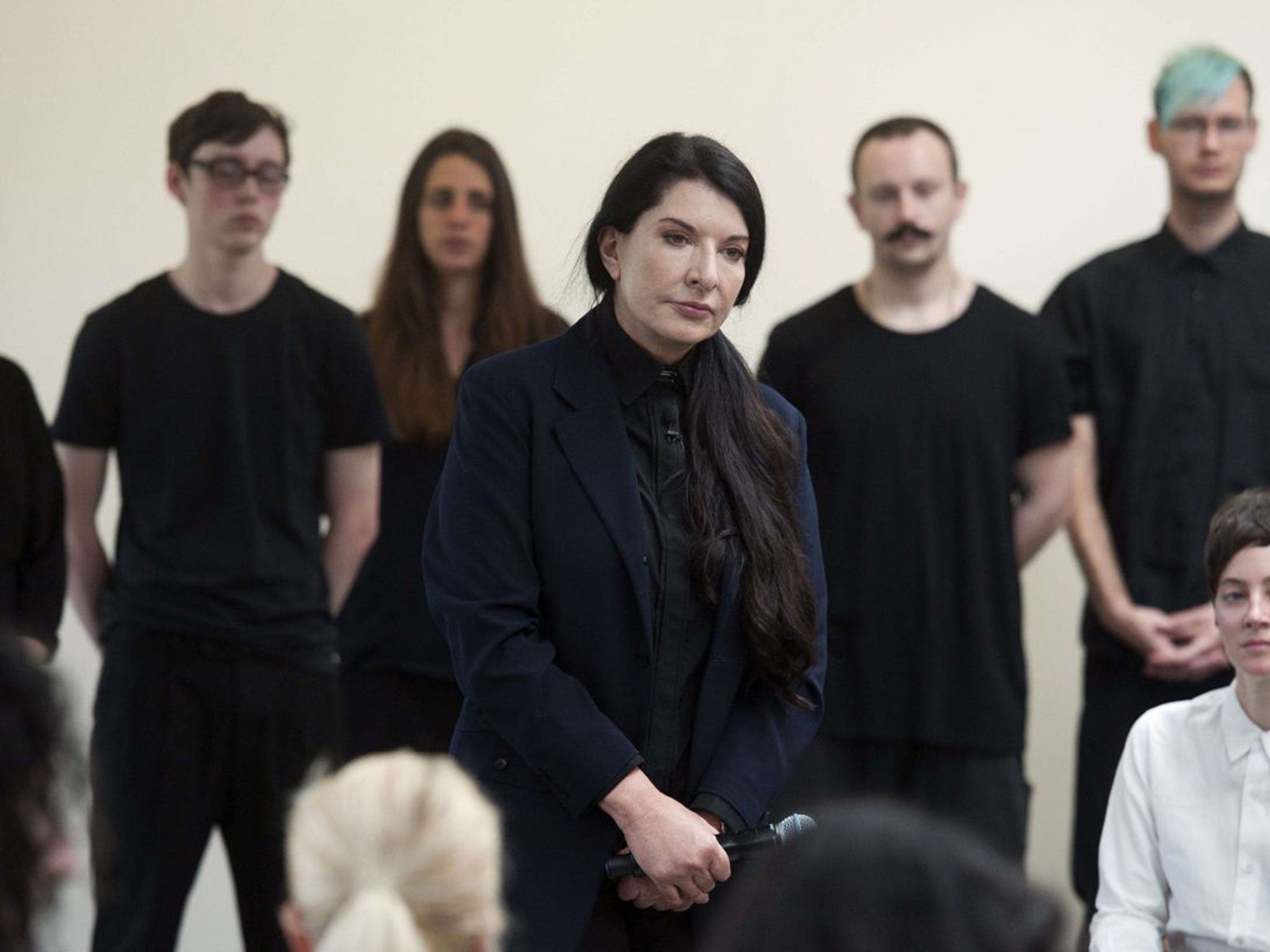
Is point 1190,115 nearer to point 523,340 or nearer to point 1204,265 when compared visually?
point 1204,265

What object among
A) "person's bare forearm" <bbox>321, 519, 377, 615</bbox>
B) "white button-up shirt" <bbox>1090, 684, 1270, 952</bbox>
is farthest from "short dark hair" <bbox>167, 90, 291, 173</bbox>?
"white button-up shirt" <bbox>1090, 684, 1270, 952</bbox>

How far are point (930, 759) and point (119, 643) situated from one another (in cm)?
153

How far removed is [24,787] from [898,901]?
26.2 inches

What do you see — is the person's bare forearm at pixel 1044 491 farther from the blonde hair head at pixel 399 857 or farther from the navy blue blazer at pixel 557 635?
the blonde hair head at pixel 399 857

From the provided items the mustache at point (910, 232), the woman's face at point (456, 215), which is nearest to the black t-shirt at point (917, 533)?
the mustache at point (910, 232)

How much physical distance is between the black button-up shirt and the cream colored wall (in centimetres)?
204

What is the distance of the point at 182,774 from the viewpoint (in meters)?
3.51

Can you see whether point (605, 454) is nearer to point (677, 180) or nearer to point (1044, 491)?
point (677, 180)

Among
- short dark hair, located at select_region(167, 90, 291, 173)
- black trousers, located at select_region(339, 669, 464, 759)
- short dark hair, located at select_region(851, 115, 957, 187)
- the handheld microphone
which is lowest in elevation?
black trousers, located at select_region(339, 669, 464, 759)

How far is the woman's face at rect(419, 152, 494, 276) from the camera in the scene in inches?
157

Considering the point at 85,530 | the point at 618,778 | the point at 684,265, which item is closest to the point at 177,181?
the point at 85,530

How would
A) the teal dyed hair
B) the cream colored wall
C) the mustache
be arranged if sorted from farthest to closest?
the cream colored wall < the teal dyed hair < the mustache

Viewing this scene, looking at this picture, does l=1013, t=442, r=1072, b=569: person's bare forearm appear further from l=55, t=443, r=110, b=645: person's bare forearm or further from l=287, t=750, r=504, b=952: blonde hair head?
l=287, t=750, r=504, b=952: blonde hair head

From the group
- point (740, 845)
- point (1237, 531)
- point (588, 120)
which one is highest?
point (588, 120)
